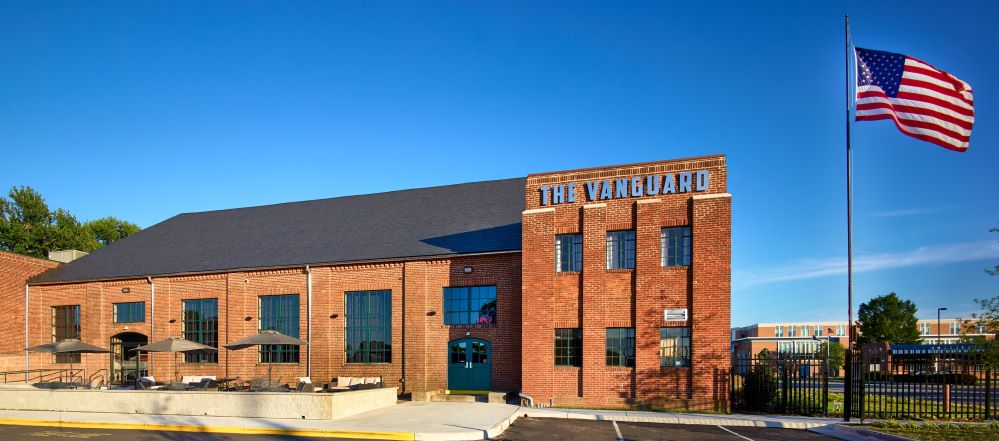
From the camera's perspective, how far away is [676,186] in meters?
21.3

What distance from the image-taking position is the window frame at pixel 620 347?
21516 mm

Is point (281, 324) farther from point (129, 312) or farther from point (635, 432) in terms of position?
point (635, 432)

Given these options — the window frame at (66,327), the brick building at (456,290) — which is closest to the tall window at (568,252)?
the brick building at (456,290)

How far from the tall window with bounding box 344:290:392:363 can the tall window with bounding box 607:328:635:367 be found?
9.24 meters

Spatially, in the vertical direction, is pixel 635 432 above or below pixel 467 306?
below

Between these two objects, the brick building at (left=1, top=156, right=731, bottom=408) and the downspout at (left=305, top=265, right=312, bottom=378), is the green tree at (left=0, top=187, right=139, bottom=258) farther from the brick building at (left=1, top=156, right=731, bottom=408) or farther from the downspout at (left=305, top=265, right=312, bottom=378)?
the downspout at (left=305, top=265, right=312, bottom=378)

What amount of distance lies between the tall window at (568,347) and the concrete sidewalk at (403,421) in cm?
215

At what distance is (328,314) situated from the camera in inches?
1064

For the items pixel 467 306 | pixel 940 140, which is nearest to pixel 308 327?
pixel 467 306

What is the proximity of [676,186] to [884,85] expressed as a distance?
A: 6.55 meters

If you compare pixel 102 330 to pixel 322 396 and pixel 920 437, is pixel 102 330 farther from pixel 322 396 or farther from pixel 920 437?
pixel 920 437

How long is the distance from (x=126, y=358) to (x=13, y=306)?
274 inches

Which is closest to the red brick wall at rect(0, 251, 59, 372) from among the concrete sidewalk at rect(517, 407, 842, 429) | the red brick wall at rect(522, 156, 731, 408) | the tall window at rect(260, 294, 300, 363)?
the tall window at rect(260, 294, 300, 363)

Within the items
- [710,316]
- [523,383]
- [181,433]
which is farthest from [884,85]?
[181,433]
